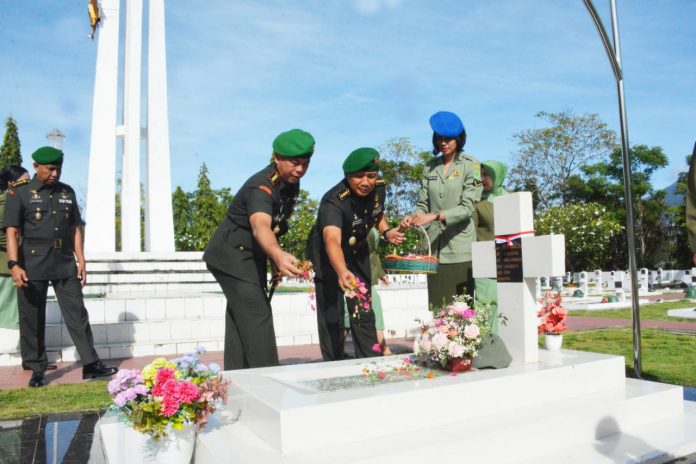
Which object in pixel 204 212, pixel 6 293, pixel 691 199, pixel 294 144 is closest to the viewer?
pixel 691 199

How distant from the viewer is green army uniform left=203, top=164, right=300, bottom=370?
3.83 m

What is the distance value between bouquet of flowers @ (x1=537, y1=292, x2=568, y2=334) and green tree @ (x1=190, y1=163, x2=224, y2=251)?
152 feet

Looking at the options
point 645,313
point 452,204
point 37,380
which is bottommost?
point 645,313

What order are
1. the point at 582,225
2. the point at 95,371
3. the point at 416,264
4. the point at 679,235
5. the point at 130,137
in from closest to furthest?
the point at 416,264
the point at 95,371
the point at 130,137
the point at 582,225
the point at 679,235

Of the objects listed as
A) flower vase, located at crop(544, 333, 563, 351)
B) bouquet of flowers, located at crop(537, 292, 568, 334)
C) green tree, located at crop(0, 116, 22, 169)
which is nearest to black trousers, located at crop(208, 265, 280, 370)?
flower vase, located at crop(544, 333, 563, 351)

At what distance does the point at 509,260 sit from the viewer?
416 centimetres

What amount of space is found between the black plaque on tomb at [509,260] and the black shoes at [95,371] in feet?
12.7

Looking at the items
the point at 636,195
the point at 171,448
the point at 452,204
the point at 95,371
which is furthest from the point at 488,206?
the point at 636,195

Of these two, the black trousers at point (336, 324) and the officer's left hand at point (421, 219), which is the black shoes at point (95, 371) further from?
the officer's left hand at point (421, 219)

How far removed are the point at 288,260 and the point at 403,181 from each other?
3942cm

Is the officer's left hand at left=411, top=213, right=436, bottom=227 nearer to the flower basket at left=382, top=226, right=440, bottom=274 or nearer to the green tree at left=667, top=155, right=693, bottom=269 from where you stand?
the flower basket at left=382, top=226, right=440, bottom=274

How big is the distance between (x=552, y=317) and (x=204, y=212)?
5051cm

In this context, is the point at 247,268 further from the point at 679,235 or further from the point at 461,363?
the point at 679,235

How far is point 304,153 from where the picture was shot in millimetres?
3848
